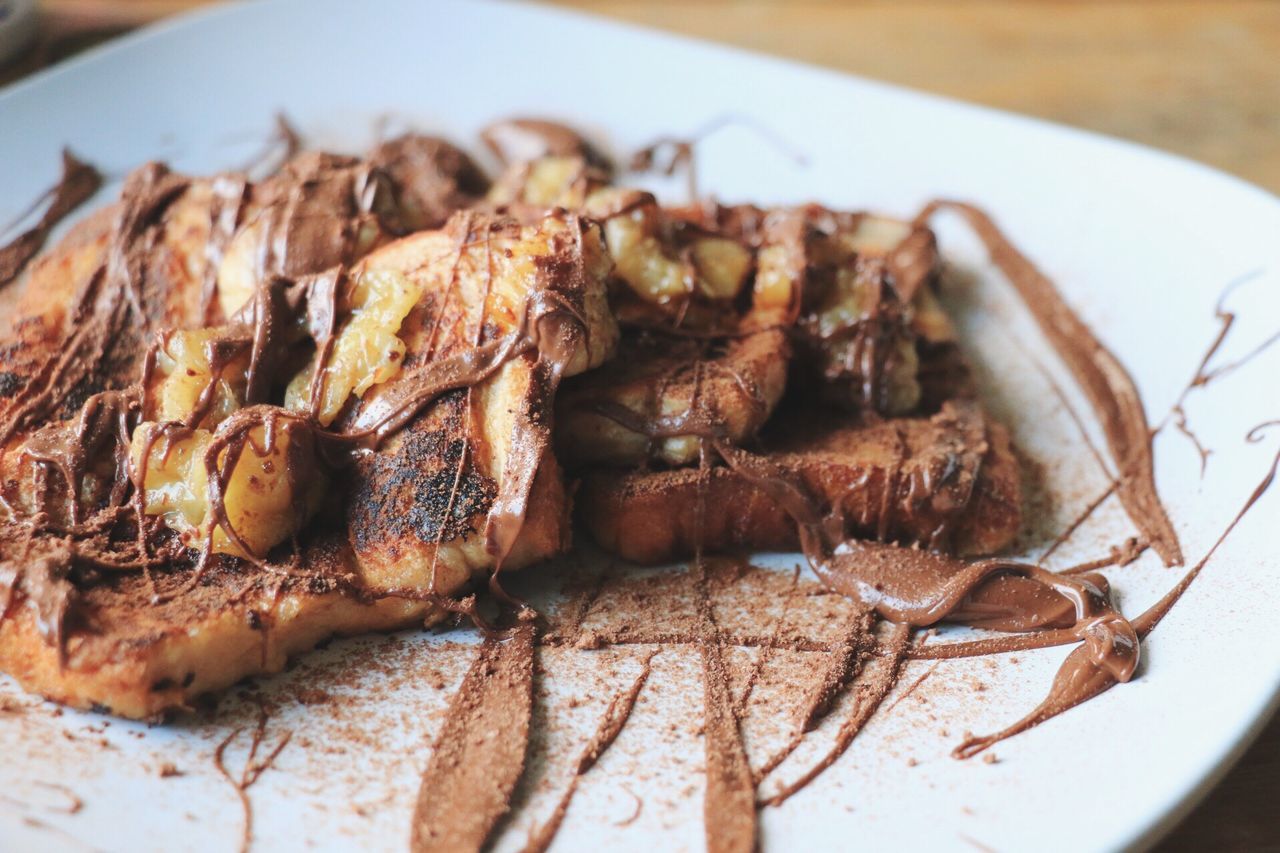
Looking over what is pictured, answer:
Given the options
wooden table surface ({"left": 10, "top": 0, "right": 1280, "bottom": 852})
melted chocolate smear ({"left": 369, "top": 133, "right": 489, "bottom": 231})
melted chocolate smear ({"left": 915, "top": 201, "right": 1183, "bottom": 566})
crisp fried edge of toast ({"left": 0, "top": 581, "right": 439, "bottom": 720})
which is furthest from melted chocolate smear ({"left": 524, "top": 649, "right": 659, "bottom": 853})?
wooden table surface ({"left": 10, "top": 0, "right": 1280, "bottom": 852})

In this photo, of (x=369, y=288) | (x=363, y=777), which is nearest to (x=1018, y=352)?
(x=369, y=288)

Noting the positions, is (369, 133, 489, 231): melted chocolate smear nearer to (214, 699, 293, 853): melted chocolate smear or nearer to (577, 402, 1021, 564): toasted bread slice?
(577, 402, 1021, 564): toasted bread slice

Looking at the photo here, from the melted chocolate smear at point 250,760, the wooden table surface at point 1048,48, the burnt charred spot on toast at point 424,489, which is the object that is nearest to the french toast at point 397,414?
the burnt charred spot on toast at point 424,489

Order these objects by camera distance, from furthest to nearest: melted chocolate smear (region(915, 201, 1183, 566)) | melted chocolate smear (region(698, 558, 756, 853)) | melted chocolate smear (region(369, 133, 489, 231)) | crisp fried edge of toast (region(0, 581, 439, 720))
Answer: melted chocolate smear (region(369, 133, 489, 231)) < melted chocolate smear (region(915, 201, 1183, 566)) < crisp fried edge of toast (region(0, 581, 439, 720)) < melted chocolate smear (region(698, 558, 756, 853))

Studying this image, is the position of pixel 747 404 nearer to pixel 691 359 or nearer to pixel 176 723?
pixel 691 359

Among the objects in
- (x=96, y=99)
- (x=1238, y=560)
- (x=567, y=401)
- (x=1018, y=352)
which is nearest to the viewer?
(x=1238, y=560)
